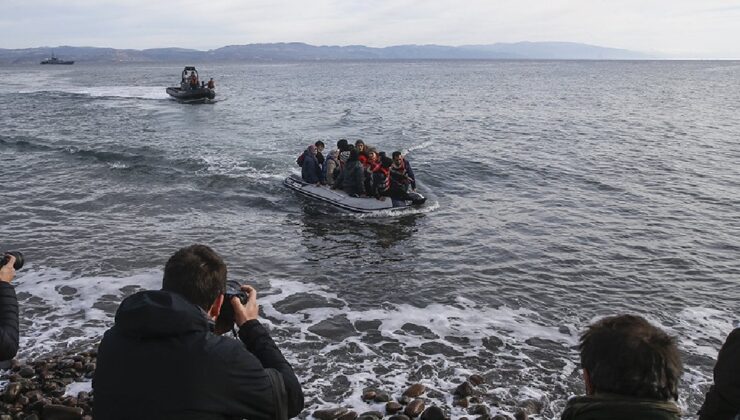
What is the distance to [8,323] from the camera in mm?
3816

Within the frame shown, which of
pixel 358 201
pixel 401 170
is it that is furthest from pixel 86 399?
pixel 401 170

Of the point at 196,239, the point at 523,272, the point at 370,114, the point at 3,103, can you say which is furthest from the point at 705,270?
the point at 3,103

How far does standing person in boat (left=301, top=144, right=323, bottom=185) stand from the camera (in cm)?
1867

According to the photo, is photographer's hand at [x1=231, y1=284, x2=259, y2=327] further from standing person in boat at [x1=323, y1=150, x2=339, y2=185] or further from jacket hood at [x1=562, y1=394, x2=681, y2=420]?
standing person in boat at [x1=323, y1=150, x2=339, y2=185]

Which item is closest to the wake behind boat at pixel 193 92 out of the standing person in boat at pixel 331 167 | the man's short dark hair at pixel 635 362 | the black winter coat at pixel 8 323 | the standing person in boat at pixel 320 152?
the standing person in boat at pixel 320 152

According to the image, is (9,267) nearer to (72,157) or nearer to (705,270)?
(705,270)

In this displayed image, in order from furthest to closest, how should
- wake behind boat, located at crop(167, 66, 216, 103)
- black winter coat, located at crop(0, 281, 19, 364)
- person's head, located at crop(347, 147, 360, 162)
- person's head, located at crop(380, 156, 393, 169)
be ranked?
wake behind boat, located at crop(167, 66, 216, 103)
person's head, located at crop(347, 147, 360, 162)
person's head, located at crop(380, 156, 393, 169)
black winter coat, located at crop(0, 281, 19, 364)

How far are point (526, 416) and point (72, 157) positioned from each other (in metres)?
24.5

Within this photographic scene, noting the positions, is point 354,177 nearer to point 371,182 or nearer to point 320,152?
point 371,182

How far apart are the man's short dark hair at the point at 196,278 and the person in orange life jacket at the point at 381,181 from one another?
46.3 ft

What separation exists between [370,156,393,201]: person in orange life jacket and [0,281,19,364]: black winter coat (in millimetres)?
13697

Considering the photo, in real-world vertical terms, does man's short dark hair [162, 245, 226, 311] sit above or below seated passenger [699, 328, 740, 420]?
above

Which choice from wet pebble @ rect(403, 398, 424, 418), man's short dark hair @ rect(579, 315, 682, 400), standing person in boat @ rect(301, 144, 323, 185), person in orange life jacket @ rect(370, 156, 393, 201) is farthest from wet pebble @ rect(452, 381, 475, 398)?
standing person in boat @ rect(301, 144, 323, 185)

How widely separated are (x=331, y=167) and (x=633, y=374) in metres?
16.3
